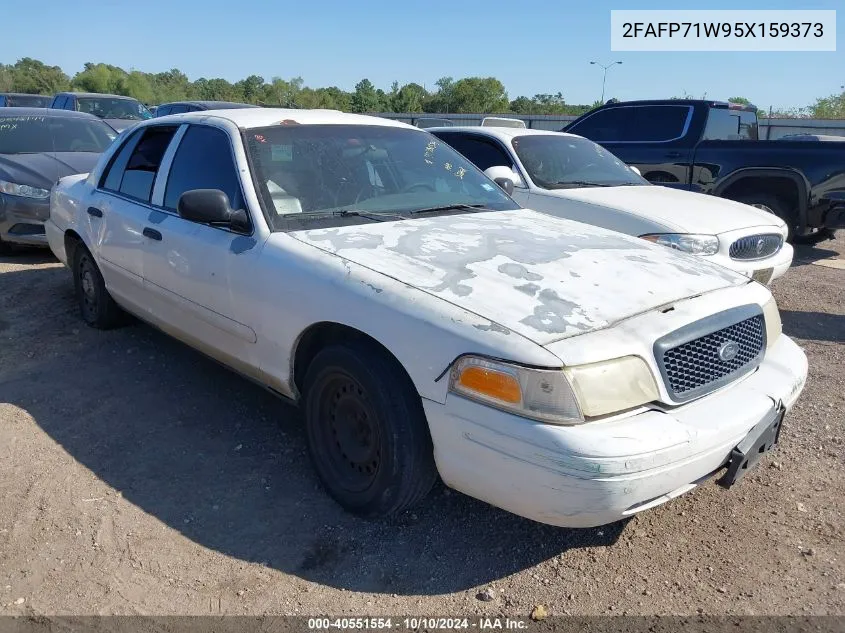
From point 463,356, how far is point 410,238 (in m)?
0.97

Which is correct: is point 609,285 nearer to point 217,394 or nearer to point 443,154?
point 443,154

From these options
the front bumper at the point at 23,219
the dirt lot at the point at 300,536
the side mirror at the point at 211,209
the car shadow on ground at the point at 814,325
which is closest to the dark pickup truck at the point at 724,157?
the car shadow on ground at the point at 814,325

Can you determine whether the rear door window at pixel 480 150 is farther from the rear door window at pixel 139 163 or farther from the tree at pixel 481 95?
the tree at pixel 481 95

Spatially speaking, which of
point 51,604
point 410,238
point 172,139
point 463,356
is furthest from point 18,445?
point 463,356

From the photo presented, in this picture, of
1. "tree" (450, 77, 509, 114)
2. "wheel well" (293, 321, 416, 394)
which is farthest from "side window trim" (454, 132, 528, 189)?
"tree" (450, 77, 509, 114)

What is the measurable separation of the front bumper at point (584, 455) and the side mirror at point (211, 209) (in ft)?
4.75

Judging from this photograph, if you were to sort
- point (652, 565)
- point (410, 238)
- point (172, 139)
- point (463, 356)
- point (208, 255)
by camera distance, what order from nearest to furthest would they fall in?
1. point (463, 356)
2. point (652, 565)
3. point (410, 238)
4. point (208, 255)
5. point (172, 139)

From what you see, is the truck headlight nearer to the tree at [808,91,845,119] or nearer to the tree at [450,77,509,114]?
the tree at [808,91,845,119]

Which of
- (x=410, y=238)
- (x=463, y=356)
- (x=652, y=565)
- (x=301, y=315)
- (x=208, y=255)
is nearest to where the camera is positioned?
(x=463, y=356)

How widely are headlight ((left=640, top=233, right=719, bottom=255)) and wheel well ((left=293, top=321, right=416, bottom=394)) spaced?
10.7ft

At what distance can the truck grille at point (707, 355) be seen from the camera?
2.48m

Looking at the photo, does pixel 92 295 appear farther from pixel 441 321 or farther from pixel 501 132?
pixel 501 132

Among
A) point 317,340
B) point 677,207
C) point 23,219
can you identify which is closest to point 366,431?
point 317,340

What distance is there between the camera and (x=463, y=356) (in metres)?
2.40
